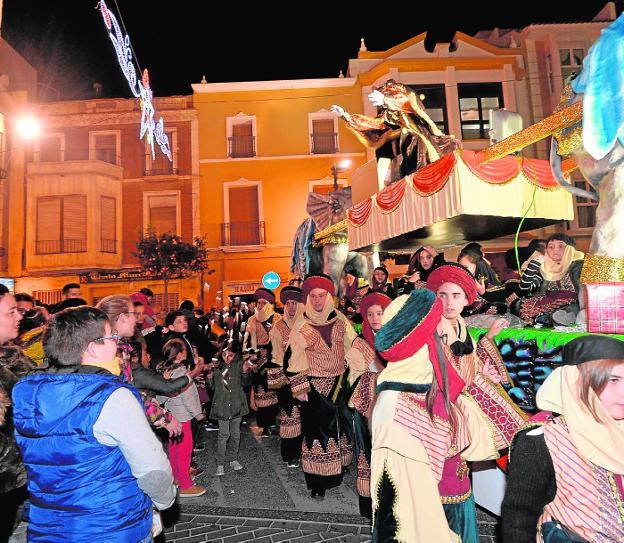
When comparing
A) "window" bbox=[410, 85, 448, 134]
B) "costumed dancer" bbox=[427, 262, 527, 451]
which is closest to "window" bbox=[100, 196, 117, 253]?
"window" bbox=[410, 85, 448, 134]

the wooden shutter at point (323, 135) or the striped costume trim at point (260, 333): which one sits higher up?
the wooden shutter at point (323, 135)

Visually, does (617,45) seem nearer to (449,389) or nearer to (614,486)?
(449,389)

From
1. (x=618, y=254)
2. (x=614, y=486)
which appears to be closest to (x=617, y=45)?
(x=618, y=254)

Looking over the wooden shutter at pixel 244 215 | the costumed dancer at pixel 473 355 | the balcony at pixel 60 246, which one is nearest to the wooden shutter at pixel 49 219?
the balcony at pixel 60 246

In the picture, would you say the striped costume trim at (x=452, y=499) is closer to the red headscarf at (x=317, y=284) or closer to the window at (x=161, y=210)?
the red headscarf at (x=317, y=284)

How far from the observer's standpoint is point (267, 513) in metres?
4.61

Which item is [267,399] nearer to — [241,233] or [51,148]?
[241,233]

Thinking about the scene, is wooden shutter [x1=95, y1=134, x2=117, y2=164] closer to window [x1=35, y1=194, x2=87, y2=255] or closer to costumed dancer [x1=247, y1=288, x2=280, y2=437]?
window [x1=35, y1=194, x2=87, y2=255]

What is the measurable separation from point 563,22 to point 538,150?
544cm

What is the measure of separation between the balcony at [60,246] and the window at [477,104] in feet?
57.4

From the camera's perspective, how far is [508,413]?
2748mm

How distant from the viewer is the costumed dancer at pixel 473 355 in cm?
276

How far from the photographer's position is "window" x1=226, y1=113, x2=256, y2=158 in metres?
22.2

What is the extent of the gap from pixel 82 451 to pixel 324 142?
2164 centimetres
